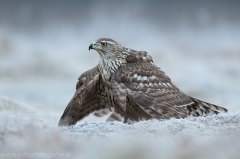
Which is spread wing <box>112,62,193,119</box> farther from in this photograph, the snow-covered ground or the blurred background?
the blurred background

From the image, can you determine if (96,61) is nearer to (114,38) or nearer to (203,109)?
(114,38)

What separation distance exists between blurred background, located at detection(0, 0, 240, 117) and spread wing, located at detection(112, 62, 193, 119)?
244 inches

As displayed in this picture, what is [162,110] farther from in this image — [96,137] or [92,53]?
[92,53]

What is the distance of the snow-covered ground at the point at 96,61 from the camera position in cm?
644

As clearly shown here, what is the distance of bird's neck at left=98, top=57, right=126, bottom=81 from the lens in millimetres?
10336

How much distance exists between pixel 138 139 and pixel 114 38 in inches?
872

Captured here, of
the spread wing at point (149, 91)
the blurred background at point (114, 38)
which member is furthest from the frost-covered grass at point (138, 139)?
the blurred background at point (114, 38)

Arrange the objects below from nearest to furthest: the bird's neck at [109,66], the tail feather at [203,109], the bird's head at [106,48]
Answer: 1. the tail feather at [203,109]
2. the bird's neck at [109,66]
3. the bird's head at [106,48]

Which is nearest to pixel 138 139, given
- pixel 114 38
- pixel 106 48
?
pixel 106 48

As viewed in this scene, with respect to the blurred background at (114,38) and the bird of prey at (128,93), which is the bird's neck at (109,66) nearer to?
the bird of prey at (128,93)

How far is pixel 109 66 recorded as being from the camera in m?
10.5

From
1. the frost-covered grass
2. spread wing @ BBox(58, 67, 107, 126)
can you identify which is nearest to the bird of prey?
spread wing @ BBox(58, 67, 107, 126)

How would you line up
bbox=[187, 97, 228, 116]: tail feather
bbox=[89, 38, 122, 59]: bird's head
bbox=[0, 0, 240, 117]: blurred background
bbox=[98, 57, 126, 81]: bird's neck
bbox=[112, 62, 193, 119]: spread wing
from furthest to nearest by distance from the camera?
bbox=[0, 0, 240, 117]: blurred background, bbox=[89, 38, 122, 59]: bird's head, bbox=[98, 57, 126, 81]: bird's neck, bbox=[187, 97, 228, 116]: tail feather, bbox=[112, 62, 193, 119]: spread wing

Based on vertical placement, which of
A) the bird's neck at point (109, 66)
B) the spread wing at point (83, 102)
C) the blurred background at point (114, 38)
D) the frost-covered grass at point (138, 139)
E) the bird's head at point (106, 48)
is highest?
the blurred background at point (114, 38)
